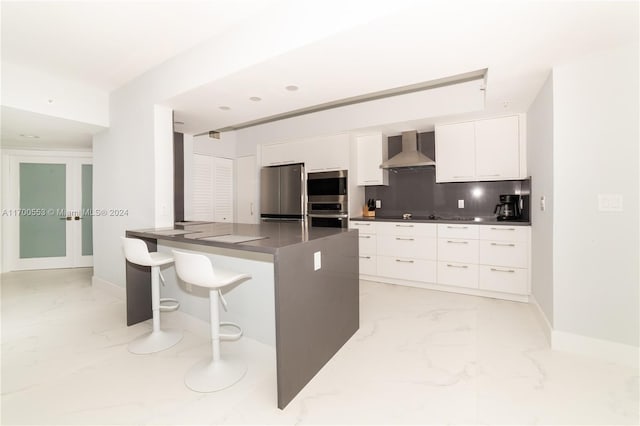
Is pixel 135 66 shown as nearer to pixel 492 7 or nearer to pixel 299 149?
pixel 299 149

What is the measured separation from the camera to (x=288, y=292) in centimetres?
170

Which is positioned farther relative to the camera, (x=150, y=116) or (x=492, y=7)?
(x=150, y=116)

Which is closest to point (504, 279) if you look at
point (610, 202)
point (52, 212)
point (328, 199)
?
point (610, 202)

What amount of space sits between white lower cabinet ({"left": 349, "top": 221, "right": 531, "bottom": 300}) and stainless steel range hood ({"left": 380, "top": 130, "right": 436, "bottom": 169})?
83cm

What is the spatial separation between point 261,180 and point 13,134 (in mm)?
3494

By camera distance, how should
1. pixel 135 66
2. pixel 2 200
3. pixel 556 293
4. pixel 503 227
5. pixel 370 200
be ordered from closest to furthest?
pixel 556 293 → pixel 135 66 → pixel 503 227 → pixel 370 200 → pixel 2 200

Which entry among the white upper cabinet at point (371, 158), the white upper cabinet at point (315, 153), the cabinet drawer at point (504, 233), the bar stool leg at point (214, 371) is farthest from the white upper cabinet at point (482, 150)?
the bar stool leg at point (214, 371)

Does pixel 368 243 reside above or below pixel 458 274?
above

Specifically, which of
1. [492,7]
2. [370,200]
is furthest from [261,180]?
[492,7]

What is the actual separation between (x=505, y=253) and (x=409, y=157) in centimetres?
168

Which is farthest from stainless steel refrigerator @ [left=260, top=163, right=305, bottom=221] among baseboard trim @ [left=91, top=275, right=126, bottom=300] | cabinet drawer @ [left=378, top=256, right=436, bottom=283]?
baseboard trim @ [left=91, top=275, right=126, bottom=300]

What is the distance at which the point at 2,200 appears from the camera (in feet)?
16.7

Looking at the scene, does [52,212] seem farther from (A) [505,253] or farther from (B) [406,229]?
(A) [505,253]

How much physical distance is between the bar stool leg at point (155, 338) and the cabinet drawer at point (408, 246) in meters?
2.67
